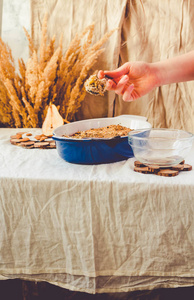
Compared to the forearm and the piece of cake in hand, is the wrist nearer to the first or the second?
the forearm

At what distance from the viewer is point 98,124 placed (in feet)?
3.26

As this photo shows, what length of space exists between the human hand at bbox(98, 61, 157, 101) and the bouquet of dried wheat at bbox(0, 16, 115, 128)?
0.71 ft

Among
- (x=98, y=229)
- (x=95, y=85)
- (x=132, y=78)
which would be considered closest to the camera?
(x=98, y=229)

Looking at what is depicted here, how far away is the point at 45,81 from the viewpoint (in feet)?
3.79

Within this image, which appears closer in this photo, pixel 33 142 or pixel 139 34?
pixel 33 142

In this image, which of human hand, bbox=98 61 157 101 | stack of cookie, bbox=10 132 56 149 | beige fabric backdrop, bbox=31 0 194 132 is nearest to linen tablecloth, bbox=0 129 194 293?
stack of cookie, bbox=10 132 56 149

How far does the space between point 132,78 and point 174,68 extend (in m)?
0.17

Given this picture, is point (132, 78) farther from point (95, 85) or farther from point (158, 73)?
point (95, 85)

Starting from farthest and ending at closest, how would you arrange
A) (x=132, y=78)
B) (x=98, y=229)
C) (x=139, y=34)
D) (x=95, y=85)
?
(x=139, y=34)
(x=132, y=78)
(x=95, y=85)
(x=98, y=229)

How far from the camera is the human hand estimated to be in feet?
3.21

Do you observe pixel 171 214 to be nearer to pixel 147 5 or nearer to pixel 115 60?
pixel 115 60

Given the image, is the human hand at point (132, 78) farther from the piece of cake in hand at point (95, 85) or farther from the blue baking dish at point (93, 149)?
the blue baking dish at point (93, 149)

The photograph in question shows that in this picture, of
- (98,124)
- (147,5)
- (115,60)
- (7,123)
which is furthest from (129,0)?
(7,123)

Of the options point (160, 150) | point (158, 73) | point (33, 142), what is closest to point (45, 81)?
point (33, 142)
